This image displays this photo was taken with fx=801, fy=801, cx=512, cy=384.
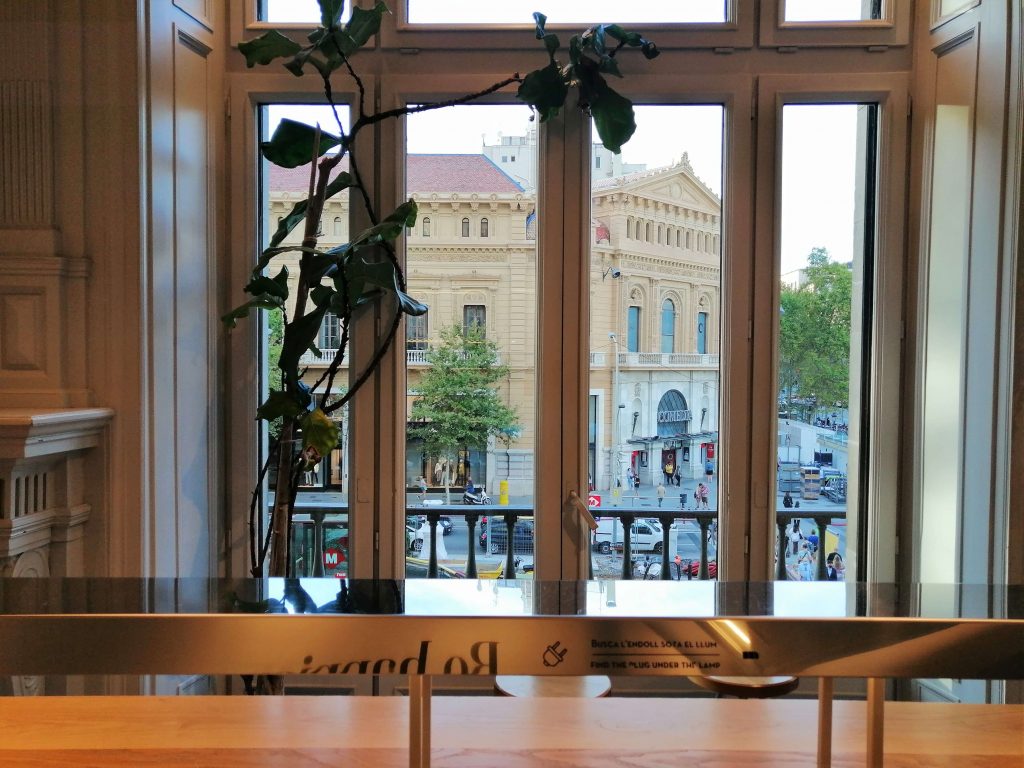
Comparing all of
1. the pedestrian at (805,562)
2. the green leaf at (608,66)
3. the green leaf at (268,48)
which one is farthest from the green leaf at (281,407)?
the pedestrian at (805,562)

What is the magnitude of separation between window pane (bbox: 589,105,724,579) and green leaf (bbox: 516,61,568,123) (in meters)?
0.32

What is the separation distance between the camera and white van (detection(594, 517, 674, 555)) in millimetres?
2809

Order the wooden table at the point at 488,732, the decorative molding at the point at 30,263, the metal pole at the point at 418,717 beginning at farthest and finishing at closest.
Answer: the decorative molding at the point at 30,263 → the wooden table at the point at 488,732 → the metal pole at the point at 418,717

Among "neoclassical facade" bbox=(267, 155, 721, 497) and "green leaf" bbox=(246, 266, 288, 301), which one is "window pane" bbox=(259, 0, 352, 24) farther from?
"green leaf" bbox=(246, 266, 288, 301)

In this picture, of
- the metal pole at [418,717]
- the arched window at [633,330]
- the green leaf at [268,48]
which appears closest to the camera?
the metal pole at [418,717]

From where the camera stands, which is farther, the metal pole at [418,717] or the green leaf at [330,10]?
the green leaf at [330,10]

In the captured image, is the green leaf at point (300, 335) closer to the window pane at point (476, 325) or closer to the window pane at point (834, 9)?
the window pane at point (476, 325)

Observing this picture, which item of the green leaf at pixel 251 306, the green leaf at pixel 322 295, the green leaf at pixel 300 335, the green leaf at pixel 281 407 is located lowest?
the green leaf at pixel 281 407

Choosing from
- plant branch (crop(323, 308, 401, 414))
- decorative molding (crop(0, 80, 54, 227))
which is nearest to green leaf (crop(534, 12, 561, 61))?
plant branch (crop(323, 308, 401, 414))

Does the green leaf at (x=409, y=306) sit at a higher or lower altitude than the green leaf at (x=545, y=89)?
lower

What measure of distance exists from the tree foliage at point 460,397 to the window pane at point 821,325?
974 millimetres

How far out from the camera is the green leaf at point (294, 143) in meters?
2.37

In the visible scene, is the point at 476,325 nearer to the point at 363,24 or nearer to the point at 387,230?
the point at 387,230

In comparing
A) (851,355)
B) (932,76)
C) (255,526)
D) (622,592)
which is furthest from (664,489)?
(622,592)
